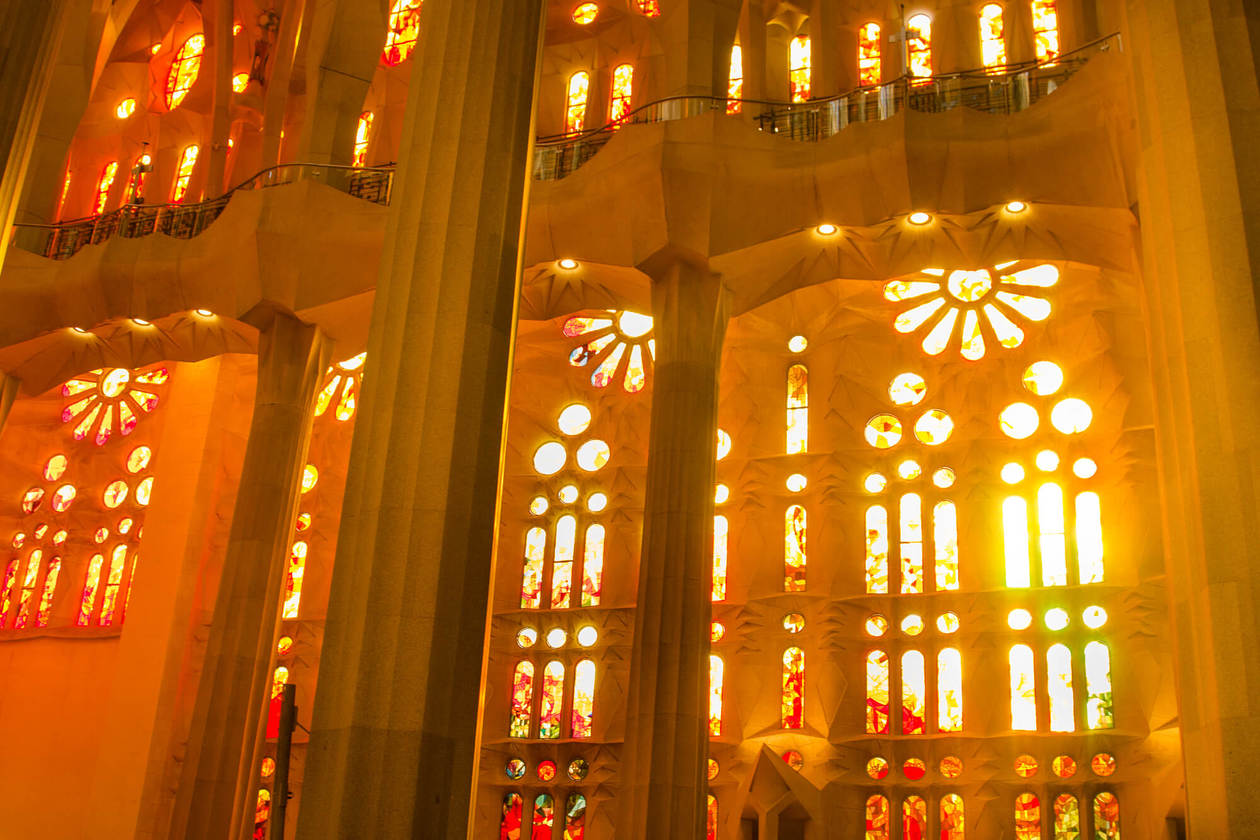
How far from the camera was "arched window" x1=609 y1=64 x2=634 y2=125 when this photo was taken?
22094mm

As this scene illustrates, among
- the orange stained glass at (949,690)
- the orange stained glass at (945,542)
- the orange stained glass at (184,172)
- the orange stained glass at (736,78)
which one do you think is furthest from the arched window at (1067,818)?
the orange stained glass at (184,172)

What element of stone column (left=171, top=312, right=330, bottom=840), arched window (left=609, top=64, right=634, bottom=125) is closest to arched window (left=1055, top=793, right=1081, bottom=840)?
stone column (left=171, top=312, right=330, bottom=840)

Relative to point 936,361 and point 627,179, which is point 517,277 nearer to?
point 627,179

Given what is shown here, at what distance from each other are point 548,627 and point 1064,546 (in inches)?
301

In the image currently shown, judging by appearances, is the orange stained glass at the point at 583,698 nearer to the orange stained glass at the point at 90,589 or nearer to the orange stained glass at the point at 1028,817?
the orange stained glass at the point at 1028,817

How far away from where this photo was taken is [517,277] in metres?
10.6

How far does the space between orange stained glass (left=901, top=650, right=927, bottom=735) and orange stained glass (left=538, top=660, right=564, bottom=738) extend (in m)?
5.09

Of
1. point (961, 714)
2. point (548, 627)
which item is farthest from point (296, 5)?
point (961, 714)

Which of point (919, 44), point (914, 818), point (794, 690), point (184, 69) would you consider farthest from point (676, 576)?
point (184, 69)

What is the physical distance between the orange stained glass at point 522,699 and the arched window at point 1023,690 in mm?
7050

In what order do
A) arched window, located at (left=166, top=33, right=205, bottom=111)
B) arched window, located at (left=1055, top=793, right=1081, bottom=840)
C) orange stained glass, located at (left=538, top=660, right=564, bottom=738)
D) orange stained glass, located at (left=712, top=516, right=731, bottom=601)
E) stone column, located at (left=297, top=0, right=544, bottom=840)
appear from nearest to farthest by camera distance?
stone column, located at (left=297, top=0, right=544, bottom=840) < arched window, located at (left=1055, top=793, right=1081, bottom=840) < orange stained glass, located at (left=712, top=516, right=731, bottom=601) < orange stained glass, located at (left=538, top=660, right=564, bottom=738) < arched window, located at (left=166, top=33, right=205, bottom=111)

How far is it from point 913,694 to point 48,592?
579 inches

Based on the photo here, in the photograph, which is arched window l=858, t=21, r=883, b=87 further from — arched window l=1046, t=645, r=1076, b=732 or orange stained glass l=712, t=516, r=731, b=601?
arched window l=1046, t=645, r=1076, b=732

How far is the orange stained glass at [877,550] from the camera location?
65.9ft
